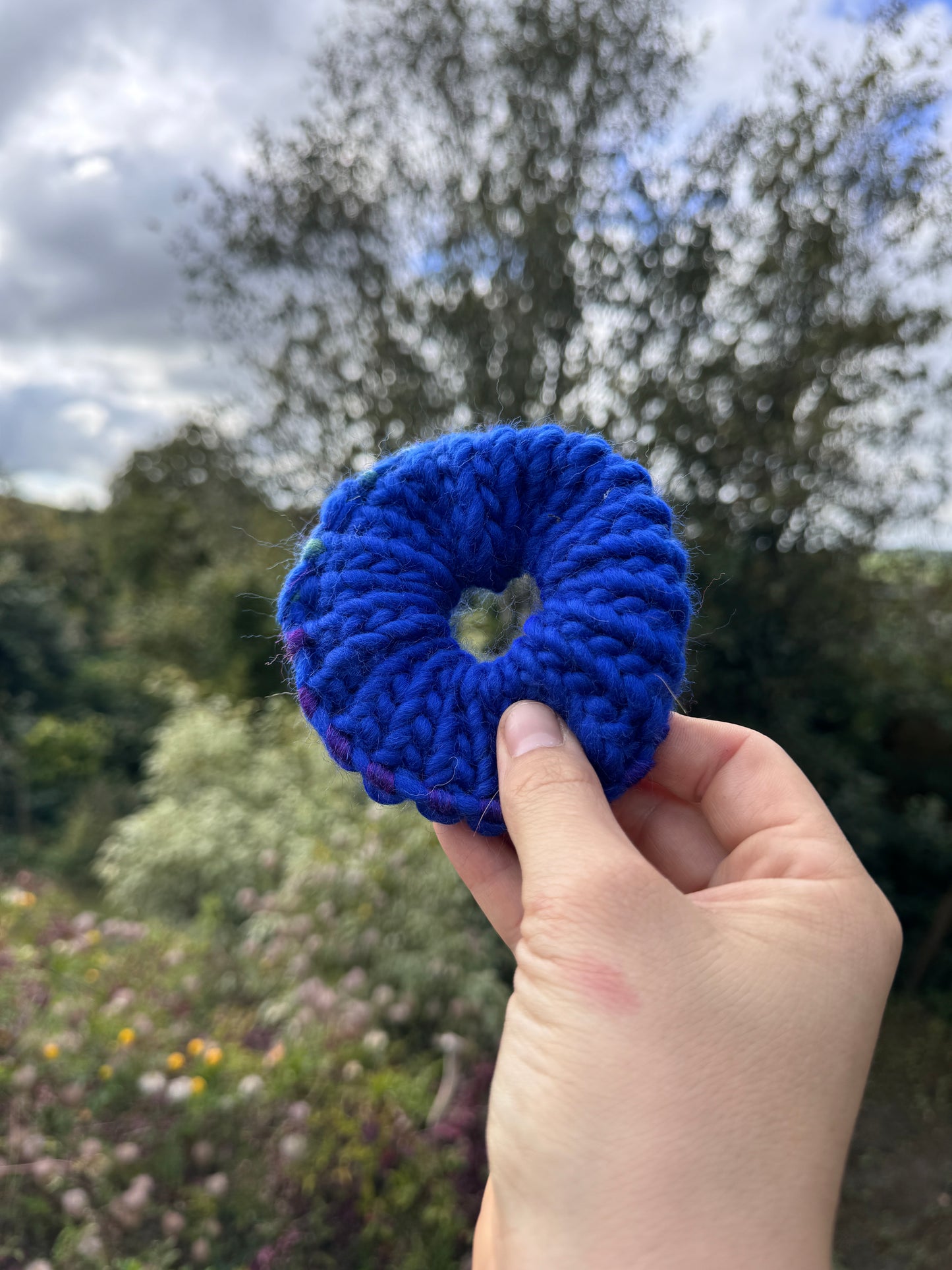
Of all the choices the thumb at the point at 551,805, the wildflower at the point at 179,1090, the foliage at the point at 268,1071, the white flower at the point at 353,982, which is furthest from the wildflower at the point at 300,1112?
the thumb at the point at 551,805

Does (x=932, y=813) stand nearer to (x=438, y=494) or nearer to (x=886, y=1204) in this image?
(x=886, y=1204)

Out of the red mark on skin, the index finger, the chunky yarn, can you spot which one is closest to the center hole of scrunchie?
the chunky yarn

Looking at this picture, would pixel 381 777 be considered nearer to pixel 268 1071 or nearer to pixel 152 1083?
pixel 152 1083

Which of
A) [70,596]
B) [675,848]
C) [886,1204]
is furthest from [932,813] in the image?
[70,596]

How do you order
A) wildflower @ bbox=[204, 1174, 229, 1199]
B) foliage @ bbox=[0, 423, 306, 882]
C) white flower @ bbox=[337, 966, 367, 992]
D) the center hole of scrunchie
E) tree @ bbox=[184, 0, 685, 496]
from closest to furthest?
the center hole of scrunchie
wildflower @ bbox=[204, 1174, 229, 1199]
white flower @ bbox=[337, 966, 367, 992]
tree @ bbox=[184, 0, 685, 496]
foliage @ bbox=[0, 423, 306, 882]

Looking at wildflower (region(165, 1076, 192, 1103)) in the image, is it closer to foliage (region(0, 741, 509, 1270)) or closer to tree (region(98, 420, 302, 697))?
foliage (region(0, 741, 509, 1270))

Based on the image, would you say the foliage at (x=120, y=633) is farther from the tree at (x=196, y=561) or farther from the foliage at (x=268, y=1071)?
the foliage at (x=268, y=1071)
